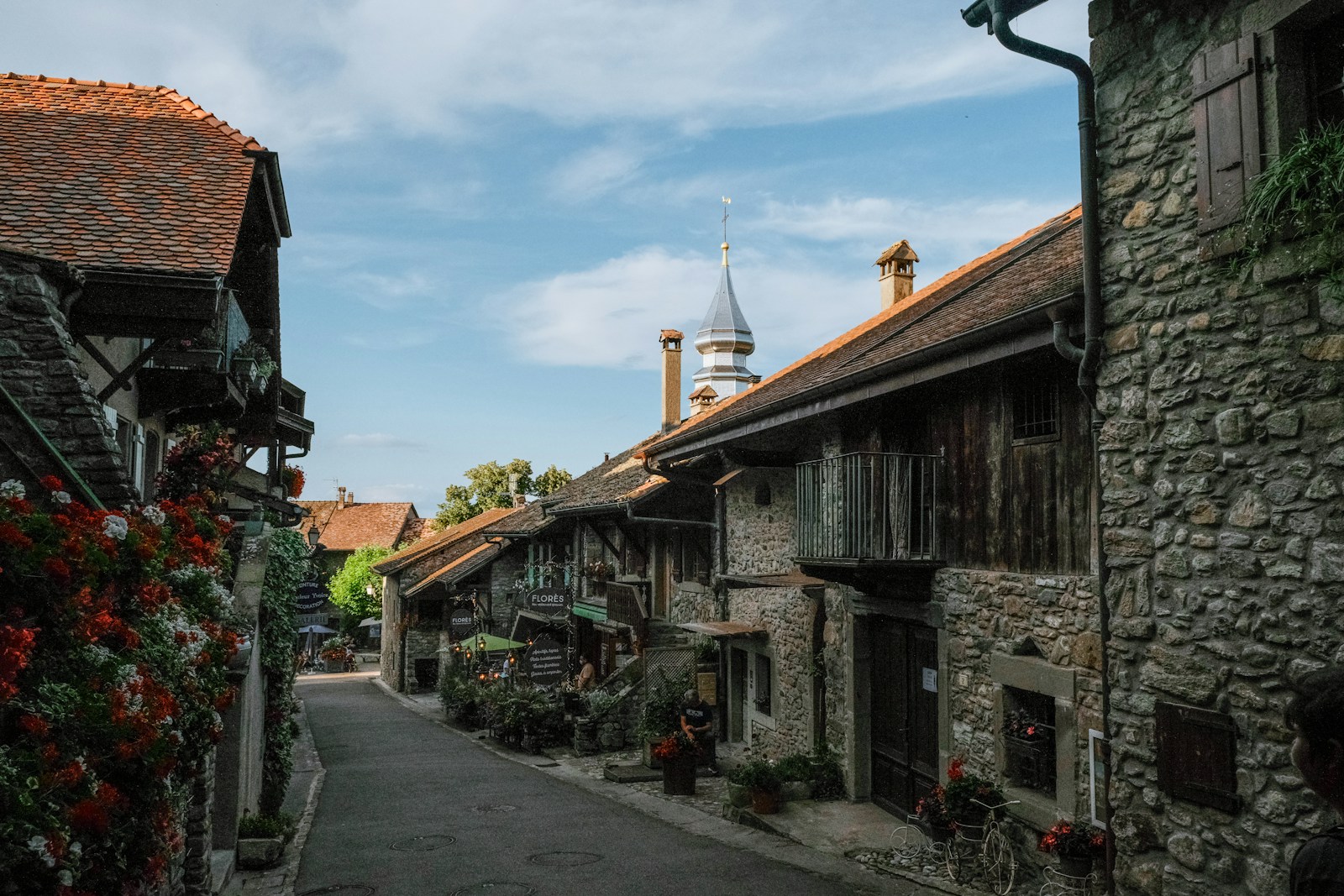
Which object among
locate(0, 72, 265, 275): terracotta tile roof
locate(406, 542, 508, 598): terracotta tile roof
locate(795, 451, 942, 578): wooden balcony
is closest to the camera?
locate(0, 72, 265, 275): terracotta tile roof

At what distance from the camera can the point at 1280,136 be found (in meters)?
5.82

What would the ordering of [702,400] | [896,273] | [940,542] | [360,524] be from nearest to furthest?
[940,542] → [896,273] → [702,400] → [360,524]

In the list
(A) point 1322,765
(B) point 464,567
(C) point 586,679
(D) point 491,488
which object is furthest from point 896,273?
(D) point 491,488

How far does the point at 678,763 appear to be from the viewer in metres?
14.6

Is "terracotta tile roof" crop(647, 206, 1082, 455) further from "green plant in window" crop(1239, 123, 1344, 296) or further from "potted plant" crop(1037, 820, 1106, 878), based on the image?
"potted plant" crop(1037, 820, 1106, 878)

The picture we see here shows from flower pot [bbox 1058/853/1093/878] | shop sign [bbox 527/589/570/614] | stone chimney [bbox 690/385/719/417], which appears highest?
stone chimney [bbox 690/385/719/417]

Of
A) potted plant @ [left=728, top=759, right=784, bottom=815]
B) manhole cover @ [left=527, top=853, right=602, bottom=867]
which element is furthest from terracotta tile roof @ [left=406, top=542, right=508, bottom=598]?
manhole cover @ [left=527, top=853, right=602, bottom=867]

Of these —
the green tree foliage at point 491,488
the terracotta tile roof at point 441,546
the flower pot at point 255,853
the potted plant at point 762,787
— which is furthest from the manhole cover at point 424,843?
the green tree foliage at point 491,488

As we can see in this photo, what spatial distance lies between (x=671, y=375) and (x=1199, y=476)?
832 inches

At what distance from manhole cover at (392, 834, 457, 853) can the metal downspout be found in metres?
6.05

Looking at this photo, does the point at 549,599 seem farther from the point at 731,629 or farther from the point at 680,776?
the point at 680,776

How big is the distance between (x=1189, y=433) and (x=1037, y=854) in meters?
4.42

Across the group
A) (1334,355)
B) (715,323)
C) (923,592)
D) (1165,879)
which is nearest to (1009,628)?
(923,592)

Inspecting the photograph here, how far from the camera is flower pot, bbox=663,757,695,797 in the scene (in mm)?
14648
